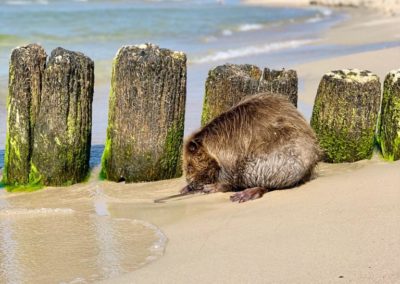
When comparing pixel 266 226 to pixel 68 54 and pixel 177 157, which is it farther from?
pixel 68 54

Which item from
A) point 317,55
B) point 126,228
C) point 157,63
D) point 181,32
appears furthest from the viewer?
point 181,32

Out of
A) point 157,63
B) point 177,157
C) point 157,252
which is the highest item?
point 157,63

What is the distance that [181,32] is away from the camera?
24750 mm

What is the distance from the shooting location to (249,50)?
20281 millimetres

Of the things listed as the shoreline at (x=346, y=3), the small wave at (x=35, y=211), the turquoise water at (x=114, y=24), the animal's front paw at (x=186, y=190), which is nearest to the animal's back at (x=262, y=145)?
the animal's front paw at (x=186, y=190)

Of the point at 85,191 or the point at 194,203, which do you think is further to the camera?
the point at 85,191

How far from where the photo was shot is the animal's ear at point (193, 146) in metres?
6.72

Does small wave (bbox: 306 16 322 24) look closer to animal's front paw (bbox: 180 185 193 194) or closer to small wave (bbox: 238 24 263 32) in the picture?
small wave (bbox: 238 24 263 32)

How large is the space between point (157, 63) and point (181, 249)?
7.49 feet

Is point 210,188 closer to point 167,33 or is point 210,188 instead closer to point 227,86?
point 227,86

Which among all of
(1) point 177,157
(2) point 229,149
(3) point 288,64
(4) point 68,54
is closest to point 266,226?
(2) point 229,149

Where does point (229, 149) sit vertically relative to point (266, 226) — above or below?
above

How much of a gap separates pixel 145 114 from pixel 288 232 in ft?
7.59

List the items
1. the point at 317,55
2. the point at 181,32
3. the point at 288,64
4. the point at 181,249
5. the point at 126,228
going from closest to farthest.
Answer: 1. the point at 181,249
2. the point at 126,228
3. the point at 288,64
4. the point at 317,55
5. the point at 181,32
